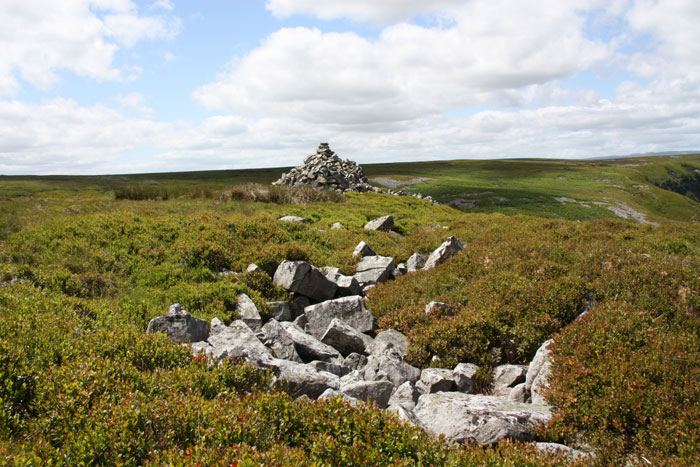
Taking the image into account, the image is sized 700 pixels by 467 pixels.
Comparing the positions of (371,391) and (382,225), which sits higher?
(382,225)

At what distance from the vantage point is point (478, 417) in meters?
6.82

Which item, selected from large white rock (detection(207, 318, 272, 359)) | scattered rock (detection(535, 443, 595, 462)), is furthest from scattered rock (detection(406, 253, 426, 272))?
scattered rock (detection(535, 443, 595, 462))

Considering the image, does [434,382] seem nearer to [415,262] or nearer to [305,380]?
[305,380]

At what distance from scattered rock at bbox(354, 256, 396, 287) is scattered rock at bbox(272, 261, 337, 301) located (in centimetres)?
168

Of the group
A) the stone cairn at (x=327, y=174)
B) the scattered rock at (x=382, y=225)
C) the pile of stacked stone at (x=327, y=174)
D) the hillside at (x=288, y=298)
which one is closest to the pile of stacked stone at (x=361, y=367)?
the hillside at (x=288, y=298)

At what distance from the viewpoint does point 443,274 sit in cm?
1480

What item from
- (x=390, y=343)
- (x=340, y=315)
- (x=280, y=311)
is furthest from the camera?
(x=280, y=311)

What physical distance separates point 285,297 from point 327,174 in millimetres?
36562

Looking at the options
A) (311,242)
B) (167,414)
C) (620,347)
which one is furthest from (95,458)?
(311,242)

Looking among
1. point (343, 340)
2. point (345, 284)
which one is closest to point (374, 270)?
point (345, 284)

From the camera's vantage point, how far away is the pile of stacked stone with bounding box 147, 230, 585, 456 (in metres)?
6.96

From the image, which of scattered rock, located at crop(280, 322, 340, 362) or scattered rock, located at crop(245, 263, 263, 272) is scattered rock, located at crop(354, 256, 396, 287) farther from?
scattered rock, located at crop(280, 322, 340, 362)

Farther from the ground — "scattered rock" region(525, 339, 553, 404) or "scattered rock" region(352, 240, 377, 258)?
"scattered rock" region(352, 240, 377, 258)

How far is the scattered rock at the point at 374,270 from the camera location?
15.9 meters
